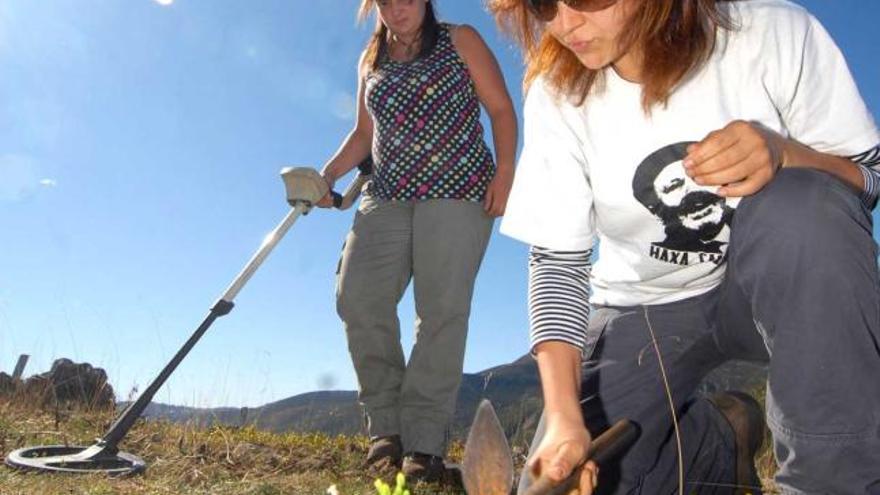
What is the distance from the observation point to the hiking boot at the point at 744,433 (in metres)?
2.77

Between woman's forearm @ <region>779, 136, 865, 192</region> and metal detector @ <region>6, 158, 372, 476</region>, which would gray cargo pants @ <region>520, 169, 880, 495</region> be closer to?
woman's forearm @ <region>779, 136, 865, 192</region>

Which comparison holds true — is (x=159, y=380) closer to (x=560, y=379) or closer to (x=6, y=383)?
(x=560, y=379)

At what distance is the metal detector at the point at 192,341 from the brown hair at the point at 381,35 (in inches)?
29.7

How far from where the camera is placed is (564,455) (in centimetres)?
186

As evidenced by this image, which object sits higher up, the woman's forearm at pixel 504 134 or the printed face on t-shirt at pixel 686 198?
the woman's forearm at pixel 504 134

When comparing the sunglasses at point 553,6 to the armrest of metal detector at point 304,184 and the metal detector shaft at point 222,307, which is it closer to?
the armrest of metal detector at point 304,184

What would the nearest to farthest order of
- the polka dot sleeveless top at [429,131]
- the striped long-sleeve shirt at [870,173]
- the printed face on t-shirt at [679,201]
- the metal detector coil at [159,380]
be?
the striped long-sleeve shirt at [870,173] → the printed face on t-shirt at [679,201] → the polka dot sleeveless top at [429,131] → the metal detector coil at [159,380]

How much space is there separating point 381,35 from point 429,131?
72 cm

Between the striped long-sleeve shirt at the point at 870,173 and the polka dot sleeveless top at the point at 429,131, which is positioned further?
the polka dot sleeveless top at the point at 429,131

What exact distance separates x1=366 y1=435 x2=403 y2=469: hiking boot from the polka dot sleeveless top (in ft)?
4.15

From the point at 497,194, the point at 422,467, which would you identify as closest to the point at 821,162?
the point at 497,194

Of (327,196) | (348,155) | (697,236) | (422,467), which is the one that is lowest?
(422,467)

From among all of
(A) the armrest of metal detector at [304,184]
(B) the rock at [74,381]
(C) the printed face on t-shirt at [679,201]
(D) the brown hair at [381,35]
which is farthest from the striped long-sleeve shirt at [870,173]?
(B) the rock at [74,381]

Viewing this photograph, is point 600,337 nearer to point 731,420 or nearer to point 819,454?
point 731,420
